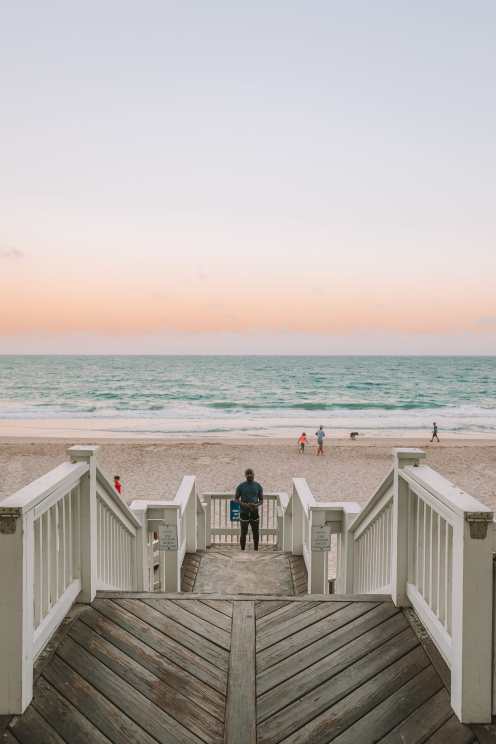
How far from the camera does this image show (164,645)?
302cm

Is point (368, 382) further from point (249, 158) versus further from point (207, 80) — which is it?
point (207, 80)

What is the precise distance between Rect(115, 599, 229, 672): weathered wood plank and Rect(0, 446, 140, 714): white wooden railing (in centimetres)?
33

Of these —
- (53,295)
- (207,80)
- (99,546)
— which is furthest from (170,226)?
(99,546)

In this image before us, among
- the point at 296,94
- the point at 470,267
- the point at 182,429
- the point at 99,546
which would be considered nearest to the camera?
the point at 99,546

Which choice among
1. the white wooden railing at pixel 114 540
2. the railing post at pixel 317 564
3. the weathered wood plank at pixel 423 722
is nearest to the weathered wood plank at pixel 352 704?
the weathered wood plank at pixel 423 722

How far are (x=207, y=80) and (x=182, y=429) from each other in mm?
23659

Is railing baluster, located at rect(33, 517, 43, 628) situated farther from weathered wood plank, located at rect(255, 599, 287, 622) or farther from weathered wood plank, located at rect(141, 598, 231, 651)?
weathered wood plank, located at rect(255, 599, 287, 622)

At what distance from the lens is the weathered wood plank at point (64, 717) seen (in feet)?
7.17

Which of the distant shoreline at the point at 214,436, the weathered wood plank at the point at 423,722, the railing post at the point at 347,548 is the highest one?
the weathered wood plank at the point at 423,722

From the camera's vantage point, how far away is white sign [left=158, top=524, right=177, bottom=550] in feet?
16.8

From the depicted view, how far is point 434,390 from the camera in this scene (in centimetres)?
6850

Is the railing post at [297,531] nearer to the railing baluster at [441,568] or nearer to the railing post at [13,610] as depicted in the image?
the railing baluster at [441,568]

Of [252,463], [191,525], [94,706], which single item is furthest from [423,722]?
[252,463]

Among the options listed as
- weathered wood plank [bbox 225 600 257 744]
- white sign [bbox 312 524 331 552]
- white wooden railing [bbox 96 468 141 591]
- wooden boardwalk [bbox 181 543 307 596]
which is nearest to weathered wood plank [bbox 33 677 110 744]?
weathered wood plank [bbox 225 600 257 744]
